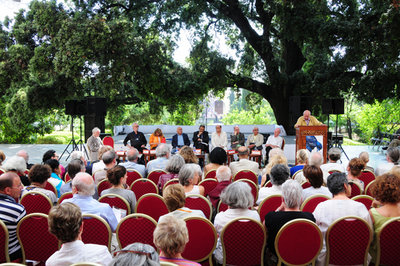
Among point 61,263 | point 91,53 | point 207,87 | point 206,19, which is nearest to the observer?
point 61,263

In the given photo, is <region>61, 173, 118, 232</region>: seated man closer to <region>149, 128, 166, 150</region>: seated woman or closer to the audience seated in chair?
Answer: the audience seated in chair

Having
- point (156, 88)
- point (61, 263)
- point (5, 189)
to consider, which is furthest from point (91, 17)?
point (61, 263)

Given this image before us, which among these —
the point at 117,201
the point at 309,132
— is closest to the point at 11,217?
the point at 117,201

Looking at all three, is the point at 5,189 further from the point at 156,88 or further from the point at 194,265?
the point at 156,88

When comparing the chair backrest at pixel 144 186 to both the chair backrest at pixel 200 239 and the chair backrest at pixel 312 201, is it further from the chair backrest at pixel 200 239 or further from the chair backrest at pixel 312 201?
the chair backrest at pixel 312 201

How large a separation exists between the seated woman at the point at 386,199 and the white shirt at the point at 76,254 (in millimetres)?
2306

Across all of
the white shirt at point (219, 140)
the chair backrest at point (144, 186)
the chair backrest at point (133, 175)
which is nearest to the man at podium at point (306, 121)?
the white shirt at point (219, 140)

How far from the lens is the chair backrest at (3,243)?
2963 mm

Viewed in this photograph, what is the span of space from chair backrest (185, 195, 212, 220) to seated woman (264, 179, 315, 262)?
828 mm

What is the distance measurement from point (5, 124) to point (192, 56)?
10744mm

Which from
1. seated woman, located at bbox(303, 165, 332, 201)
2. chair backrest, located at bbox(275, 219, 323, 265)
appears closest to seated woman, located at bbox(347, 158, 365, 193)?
seated woman, located at bbox(303, 165, 332, 201)

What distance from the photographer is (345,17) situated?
12.7 m

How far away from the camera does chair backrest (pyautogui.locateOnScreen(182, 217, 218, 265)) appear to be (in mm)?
2934

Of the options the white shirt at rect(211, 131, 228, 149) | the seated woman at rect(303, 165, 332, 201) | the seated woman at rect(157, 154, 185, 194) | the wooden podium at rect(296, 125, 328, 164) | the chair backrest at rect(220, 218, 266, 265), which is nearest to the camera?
the chair backrest at rect(220, 218, 266, 265)
